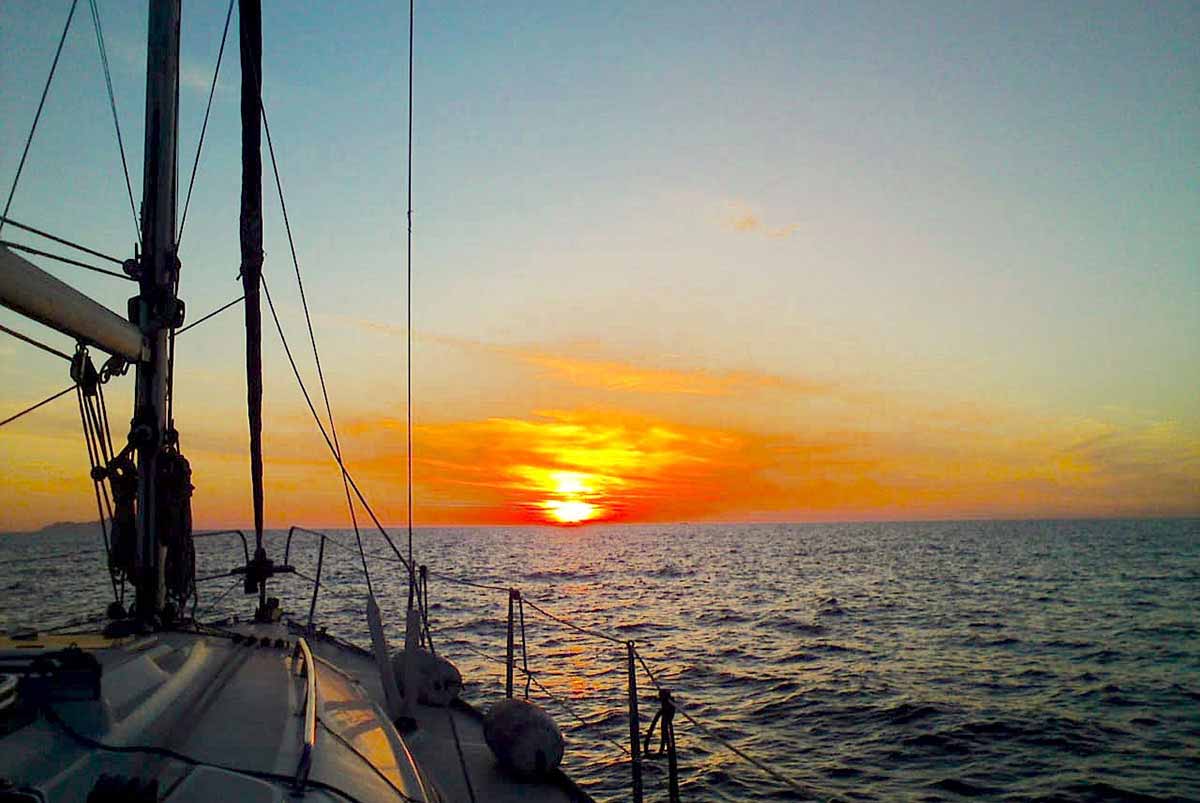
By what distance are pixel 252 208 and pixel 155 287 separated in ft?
4.86

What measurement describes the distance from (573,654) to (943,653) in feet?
39.4

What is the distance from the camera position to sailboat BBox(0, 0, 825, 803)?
416cm

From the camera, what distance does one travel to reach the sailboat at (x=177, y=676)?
13.6ft

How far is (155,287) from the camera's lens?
28.2 ft

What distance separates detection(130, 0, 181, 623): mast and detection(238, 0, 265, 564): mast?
3.53 ft

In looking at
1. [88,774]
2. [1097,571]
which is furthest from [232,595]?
[1097,571]

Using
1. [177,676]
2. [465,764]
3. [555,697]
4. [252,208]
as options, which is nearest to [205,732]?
[177,676]

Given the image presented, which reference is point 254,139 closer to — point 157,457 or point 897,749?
point 157,457

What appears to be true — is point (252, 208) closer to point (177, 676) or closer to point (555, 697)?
point (177, 676)

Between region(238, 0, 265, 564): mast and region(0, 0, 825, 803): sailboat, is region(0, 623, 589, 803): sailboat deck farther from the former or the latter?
region(238, 0, 265, 564): mast

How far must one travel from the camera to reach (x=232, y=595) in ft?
151

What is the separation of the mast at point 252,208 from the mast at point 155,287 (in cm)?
107

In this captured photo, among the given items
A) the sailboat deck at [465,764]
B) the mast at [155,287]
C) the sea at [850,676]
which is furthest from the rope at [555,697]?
the mast at [155,287]

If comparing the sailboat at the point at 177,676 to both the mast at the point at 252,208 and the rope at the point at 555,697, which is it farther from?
the rope at the point at 555,697
